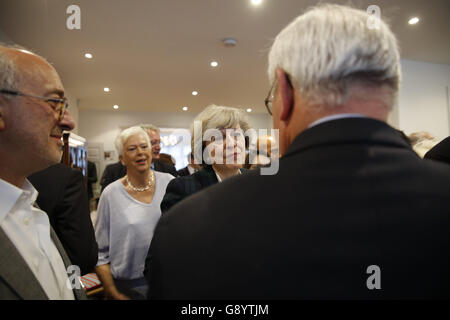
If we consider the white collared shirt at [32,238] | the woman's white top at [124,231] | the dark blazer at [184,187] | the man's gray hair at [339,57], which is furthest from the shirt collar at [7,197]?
the woman's white top at [124,231]

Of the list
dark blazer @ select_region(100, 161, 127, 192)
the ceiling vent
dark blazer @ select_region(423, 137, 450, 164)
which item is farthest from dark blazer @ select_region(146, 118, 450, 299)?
the ceiling vent

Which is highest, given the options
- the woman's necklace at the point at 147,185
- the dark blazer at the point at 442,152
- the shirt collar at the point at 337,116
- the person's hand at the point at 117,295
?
the dark blazer at the point at 442,152

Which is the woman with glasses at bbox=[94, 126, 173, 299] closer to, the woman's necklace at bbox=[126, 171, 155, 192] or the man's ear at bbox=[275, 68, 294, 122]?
the woman's necklace at bbox=[126, 171, 155, 192]

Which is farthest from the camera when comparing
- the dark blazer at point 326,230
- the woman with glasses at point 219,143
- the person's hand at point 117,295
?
the person's hand at point 117,295

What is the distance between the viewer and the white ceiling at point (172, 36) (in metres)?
3.49

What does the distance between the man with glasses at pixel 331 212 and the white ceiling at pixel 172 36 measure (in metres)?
3.27

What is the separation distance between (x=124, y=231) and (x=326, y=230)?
1629 millimetres

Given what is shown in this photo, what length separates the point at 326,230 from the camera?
1.66 feet

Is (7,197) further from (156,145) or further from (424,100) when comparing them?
(424,100)

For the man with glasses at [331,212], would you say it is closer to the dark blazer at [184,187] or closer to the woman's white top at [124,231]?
the dark blazer at [184,187]

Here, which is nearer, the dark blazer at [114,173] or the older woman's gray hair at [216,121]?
the older woman's gray hair at [216,121]

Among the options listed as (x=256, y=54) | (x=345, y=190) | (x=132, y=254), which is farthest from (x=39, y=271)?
(x=256, y=54)

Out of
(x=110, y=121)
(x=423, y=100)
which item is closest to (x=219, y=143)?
(x=423, y=100)

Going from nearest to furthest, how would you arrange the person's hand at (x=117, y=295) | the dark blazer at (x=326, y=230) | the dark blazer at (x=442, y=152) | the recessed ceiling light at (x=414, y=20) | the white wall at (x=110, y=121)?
the dark blazer at (x=326, y=230) < the dark blazer at (x=442, y=152) < the person's hand at (x=117, y=295) < the recessed ceiling light at (x=414, y=20) < the white wall at (x=110, y=121)
